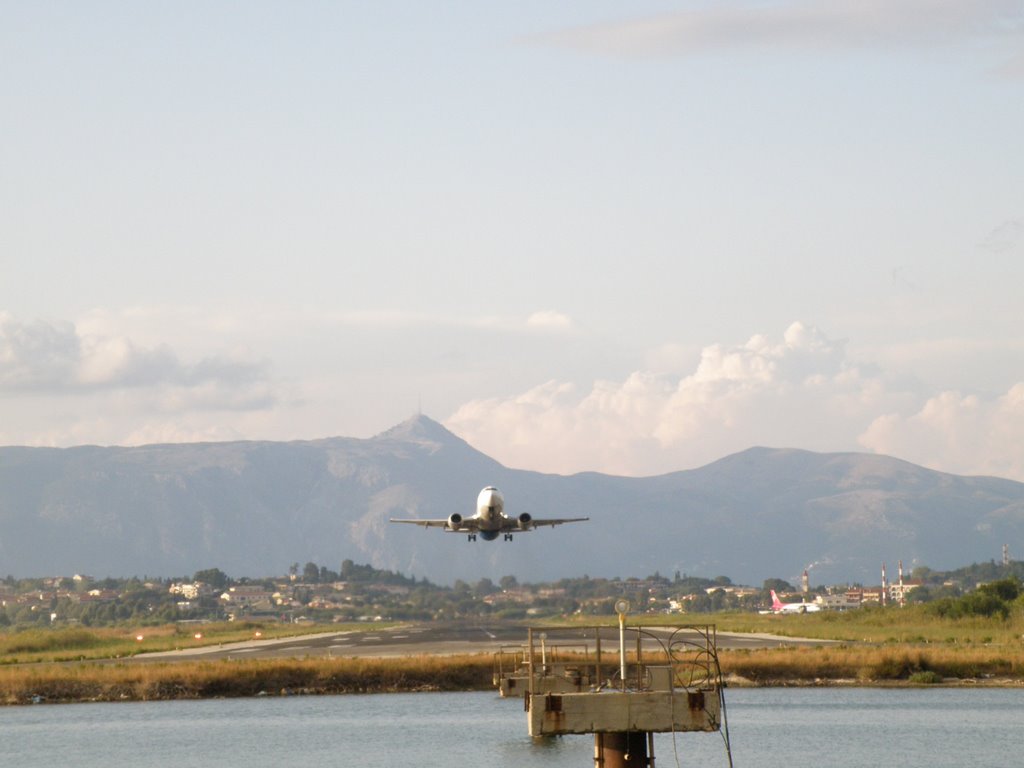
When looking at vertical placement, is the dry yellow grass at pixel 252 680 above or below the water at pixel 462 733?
above

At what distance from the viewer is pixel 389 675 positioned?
340 feet

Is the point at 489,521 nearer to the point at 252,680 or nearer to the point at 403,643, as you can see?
the point at 252,680

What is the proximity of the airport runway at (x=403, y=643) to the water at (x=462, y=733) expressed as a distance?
17.9 meters

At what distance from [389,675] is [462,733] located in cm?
2134

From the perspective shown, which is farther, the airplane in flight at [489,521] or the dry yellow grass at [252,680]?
the airplane in flight at [489,521]

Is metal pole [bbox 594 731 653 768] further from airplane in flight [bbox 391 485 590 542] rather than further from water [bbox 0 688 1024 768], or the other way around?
airplane in flight [bbox 391 485 590 542]

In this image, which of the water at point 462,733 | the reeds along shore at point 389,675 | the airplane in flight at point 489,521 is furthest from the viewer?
the airplane in flight at point 489,521

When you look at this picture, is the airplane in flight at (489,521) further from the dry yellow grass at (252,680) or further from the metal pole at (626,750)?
the metal pole at (626,750)

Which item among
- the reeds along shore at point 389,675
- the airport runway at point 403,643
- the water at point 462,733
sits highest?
the airport runway at point 403,643

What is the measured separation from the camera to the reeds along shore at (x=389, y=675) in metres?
103

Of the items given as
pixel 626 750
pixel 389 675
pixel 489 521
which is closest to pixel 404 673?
pixel 389 675

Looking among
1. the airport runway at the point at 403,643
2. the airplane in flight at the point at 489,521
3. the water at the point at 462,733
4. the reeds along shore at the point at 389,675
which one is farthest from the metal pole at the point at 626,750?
the airplane in flight at the point at 489,521

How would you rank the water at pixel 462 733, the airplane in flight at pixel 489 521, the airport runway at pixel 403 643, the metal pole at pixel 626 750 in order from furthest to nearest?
the airport runway at pixel 403 643 < the airplane in flight at pixel 489 521 < the water at pixel 462 733 < the metal pole at pixel 626 750

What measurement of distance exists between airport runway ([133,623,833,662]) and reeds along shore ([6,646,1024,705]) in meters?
8.05
